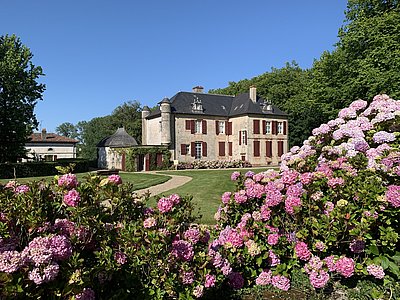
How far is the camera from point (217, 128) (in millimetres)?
32125

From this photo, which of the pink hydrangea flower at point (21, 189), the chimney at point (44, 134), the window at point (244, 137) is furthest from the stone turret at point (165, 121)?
the pink hydrangea flower at point (21, 189)

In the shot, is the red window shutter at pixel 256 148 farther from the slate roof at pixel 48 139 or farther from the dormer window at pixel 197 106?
the slate roof at pixel 48 139

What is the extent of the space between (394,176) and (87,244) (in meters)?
3.24

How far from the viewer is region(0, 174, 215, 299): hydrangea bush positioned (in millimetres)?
1949

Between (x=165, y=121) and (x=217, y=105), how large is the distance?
22.1 feet

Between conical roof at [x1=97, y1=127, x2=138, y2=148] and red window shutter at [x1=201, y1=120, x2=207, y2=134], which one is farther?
conical roof at [x1=97, y1=127, x2=138, y2=148]

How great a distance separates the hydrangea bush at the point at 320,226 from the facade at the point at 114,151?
2605cm

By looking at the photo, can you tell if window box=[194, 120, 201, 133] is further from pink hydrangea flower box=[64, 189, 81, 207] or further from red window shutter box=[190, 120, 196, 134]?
pink hydrangea flower box=[64, 189, 81, 207]

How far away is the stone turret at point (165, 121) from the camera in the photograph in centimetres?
2880

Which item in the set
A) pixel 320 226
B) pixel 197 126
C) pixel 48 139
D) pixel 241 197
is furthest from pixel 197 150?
pixel 320 226

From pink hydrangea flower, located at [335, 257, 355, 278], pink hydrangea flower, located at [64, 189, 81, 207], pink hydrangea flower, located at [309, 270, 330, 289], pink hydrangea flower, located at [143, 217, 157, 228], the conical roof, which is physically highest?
the conical roof

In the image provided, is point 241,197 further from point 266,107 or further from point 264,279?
point 266,107

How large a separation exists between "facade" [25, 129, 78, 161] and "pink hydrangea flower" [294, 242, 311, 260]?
41.2m

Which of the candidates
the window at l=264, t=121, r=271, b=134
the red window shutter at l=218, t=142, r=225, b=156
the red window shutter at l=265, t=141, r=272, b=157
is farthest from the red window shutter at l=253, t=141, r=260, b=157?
the red window shutter at l=218, t=142, r=225, b=156
